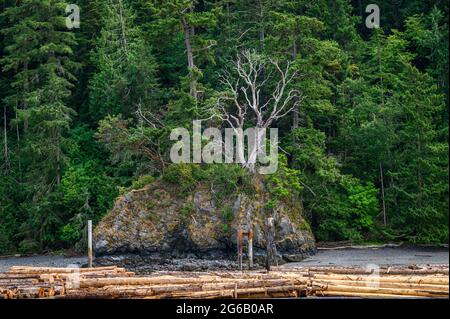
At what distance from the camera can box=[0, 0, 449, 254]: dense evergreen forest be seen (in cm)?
4238

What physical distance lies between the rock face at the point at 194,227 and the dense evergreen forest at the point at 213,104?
132cm

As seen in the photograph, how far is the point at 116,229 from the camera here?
39.8 meters

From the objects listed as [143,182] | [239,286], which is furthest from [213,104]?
[239,286]

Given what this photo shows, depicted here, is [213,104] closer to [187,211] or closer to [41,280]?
[187,211]

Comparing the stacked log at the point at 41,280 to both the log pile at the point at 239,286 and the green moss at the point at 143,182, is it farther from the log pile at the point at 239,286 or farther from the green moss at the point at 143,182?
the green moss at the point at 143,182

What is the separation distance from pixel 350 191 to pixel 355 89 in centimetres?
611

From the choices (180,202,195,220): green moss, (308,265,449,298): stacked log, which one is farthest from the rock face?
(308,265,449,298): stacked log

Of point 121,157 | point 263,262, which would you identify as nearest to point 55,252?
point 121,157

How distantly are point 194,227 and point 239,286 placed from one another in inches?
643

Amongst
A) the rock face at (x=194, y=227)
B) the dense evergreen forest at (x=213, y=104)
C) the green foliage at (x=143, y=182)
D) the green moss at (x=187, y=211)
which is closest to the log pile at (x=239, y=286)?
the rock face at (x=194, y=227)

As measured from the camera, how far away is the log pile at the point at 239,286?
864 inches

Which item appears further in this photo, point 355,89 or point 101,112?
point 101,112

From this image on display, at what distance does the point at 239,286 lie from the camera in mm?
23141
